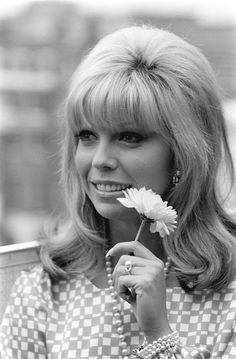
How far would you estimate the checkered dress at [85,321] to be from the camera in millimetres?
1246

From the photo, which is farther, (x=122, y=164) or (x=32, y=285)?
(x=32, y=285)

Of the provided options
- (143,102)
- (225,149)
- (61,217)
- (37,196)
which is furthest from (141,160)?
(37,196)

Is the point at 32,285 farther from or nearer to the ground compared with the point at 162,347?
farther from the ground

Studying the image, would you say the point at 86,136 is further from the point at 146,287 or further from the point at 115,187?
the point at 146,287

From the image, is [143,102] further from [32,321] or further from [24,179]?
[24,179]

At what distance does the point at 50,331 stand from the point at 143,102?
0.45m

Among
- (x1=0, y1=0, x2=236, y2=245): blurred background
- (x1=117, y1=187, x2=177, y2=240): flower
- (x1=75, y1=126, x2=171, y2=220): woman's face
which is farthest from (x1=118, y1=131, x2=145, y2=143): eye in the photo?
(x1=0, y1=0, x2=236, y2=245): blurred background

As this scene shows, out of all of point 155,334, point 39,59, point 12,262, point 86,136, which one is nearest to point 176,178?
point 86,136

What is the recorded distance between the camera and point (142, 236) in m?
1.35

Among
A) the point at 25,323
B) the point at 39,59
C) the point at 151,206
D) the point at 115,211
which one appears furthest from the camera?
the point at 39,59

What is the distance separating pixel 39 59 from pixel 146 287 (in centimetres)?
135

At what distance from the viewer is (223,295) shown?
127 cm

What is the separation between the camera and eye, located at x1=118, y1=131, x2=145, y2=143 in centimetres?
124

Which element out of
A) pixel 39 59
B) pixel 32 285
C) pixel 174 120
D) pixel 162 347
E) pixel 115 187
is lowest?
pixel 162 347
